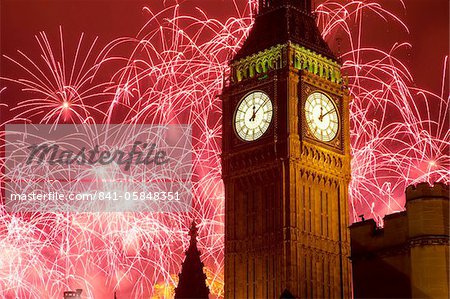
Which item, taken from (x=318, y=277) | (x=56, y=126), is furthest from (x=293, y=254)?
(x=56, y=126)

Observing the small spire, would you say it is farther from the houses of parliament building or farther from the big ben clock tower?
the big ben clock tower

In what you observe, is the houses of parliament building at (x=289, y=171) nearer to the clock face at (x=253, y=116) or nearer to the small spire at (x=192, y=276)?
the clock face at (x=253, y=116)

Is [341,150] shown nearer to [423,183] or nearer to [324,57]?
[324,57]

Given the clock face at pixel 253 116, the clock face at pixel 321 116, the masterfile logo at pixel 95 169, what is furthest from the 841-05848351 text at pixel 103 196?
the clock face at pixel 321 116

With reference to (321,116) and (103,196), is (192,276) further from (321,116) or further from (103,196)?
(321,116)

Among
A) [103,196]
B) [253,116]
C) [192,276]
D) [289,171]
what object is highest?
[253,116]

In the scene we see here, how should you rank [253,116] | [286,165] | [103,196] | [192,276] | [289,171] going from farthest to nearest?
[253,116]
[286,165]
[289,171]
[103,196]
[192,276]

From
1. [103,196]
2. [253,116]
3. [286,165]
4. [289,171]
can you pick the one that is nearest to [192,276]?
[103,196]

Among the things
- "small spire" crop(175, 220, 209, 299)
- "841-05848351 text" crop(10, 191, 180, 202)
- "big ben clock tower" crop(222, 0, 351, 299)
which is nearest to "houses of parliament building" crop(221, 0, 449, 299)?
"big ben clock tower" crop(222, 0, 351, 299)
